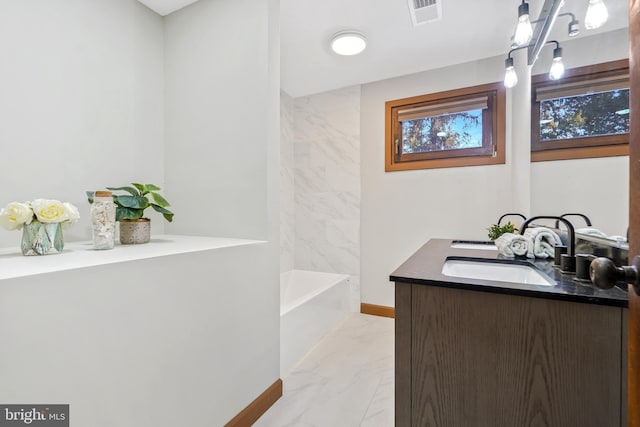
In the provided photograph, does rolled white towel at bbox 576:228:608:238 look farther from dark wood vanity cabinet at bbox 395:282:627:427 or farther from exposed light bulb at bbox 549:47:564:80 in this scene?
exposed light bulb at bbox 549:47:564:80

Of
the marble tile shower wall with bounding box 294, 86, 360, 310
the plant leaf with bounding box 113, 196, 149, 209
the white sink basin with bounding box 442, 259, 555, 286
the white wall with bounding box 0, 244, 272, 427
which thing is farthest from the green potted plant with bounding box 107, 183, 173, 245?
the marble tile shower wall with bounding box 294, 86, 360, 310

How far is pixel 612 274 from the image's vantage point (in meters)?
0.46

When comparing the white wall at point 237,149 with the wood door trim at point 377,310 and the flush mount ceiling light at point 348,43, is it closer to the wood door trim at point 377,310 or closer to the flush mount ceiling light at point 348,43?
the flush mount ceiling light at point 348,43

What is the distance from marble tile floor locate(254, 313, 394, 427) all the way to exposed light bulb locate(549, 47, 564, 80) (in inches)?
74.3

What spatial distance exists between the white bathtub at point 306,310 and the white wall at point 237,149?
0.25 meters

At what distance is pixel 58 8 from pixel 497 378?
2.42m

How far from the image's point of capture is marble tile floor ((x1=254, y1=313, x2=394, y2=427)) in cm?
144

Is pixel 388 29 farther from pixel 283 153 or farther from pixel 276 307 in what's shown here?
pixel 276 307

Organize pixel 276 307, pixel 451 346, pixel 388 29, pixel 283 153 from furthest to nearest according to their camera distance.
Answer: pixel 283 153
pixel 388 29
pixel 276 307
pixel 451 346

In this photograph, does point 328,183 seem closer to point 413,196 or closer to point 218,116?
point 413,196

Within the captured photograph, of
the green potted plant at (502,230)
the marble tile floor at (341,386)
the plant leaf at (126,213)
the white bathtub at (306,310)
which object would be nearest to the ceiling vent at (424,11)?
the green potted plant at (502,230)

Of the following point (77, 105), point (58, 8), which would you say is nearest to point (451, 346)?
point (77, 105)

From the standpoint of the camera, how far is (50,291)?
76 cm

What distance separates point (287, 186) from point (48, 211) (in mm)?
2220
